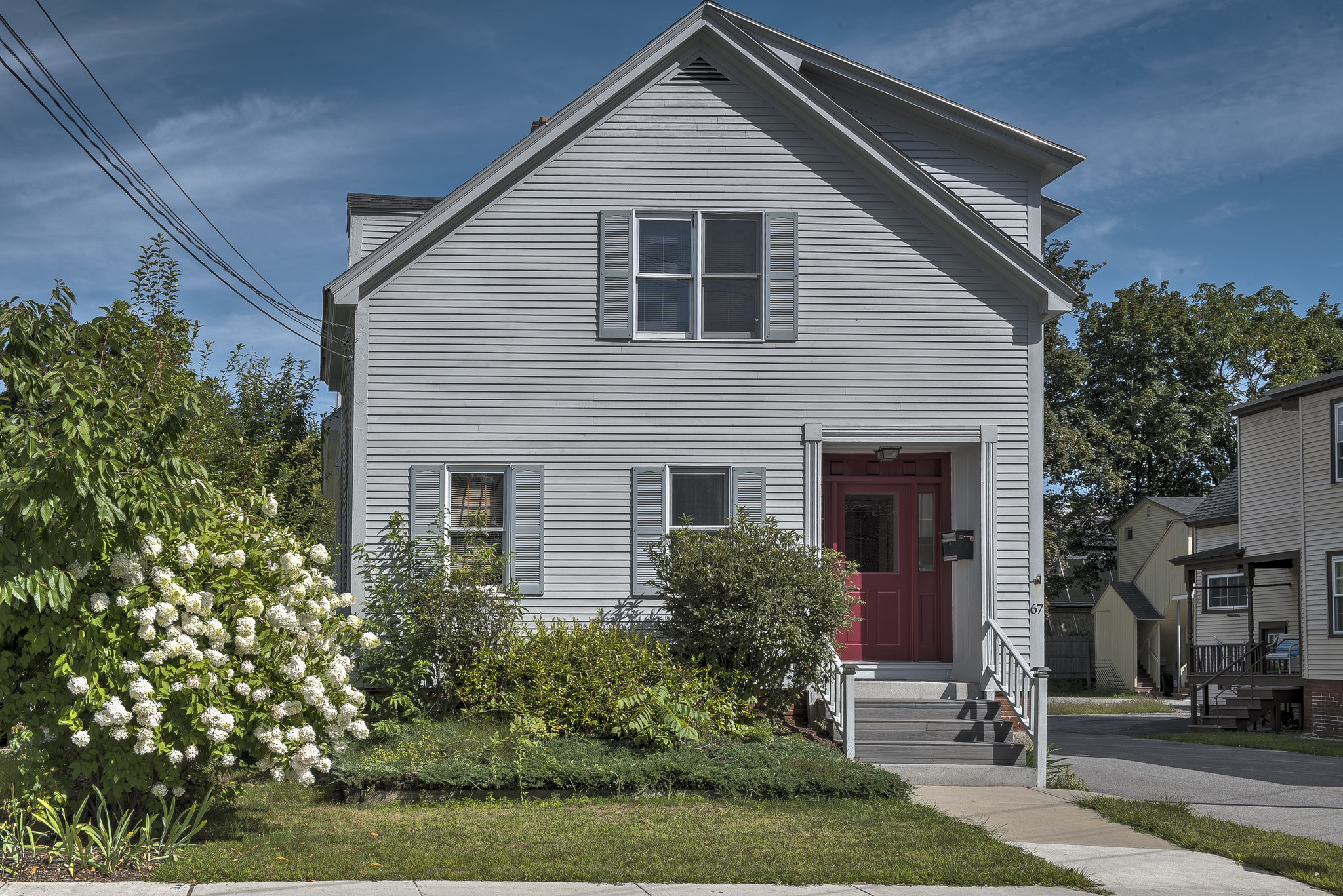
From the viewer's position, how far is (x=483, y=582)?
1220 cm

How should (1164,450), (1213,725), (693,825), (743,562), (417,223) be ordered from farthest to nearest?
(1164,450) → (1213,725) → (417,223) → (743,562) → (693,825)

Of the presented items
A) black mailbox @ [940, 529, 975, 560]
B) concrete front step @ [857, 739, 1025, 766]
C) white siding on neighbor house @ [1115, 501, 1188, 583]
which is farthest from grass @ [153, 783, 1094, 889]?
white siding on neighbor house @ [1115, 501, 1188, 583]

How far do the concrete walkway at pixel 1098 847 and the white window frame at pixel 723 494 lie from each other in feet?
11.8

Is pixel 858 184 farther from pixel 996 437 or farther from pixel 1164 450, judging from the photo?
pixel 1164 450

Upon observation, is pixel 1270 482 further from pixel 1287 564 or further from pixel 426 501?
pixel 426 501

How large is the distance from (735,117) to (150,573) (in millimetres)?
8649

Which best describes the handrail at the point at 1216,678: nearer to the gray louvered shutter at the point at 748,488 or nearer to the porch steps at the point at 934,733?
the porch steps at the point at 934,733

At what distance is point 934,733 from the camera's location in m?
12.0

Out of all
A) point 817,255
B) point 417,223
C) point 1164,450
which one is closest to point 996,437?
point 817,255

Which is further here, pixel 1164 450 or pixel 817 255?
A: pixel 1164 450

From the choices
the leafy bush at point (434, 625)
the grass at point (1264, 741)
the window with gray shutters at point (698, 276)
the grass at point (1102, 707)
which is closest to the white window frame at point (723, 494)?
the window with gray shutters at point (698, 276)

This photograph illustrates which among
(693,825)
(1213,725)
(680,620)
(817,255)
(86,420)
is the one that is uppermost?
(817,255)

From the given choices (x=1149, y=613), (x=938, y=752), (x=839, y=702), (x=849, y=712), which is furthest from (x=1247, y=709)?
(x=849, y=712)

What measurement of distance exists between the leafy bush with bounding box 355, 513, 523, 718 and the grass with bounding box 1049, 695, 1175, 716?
63.8 feet
